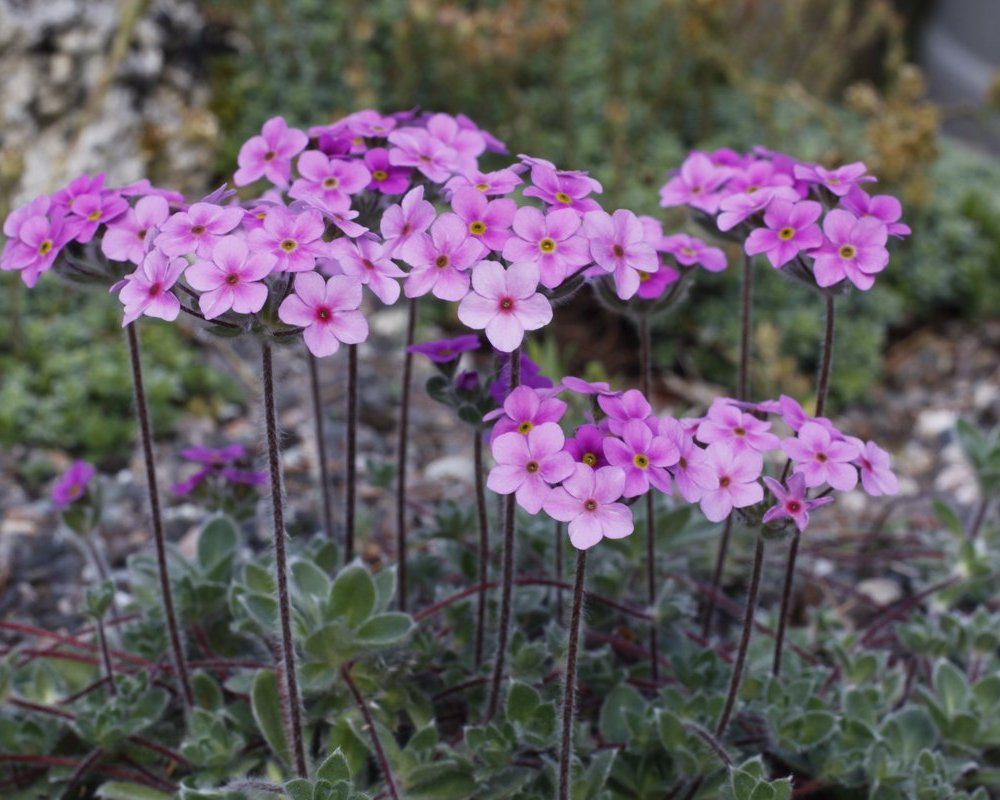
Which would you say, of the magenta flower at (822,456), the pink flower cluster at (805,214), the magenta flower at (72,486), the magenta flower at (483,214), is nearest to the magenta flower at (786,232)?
the pink flower cluster at (805,214)

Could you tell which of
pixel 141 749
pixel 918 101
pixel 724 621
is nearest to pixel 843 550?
pixel 724 621

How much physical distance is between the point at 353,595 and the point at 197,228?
2.75ft

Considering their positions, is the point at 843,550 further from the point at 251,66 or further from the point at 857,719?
the point at 251,66

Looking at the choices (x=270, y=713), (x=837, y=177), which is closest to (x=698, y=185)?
(x=837, y=177)

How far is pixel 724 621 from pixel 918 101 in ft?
18.6

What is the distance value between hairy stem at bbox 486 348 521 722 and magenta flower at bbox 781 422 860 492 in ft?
1.52

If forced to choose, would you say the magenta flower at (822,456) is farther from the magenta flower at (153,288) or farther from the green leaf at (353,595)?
the magenta flower at (153,288)

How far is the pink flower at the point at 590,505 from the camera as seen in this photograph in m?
1.69

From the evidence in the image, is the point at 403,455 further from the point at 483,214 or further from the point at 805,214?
the point at 805,214

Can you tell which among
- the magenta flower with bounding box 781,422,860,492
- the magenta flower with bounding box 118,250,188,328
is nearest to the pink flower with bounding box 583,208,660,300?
the magenta flower with bounding box 781,422,860,492

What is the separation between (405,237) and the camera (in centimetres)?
192

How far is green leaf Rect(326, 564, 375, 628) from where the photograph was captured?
2309 mm

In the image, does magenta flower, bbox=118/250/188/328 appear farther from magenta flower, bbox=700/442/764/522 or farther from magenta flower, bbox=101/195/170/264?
magenta flower, bbox=700/442/764/522

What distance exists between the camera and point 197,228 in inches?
72.5
